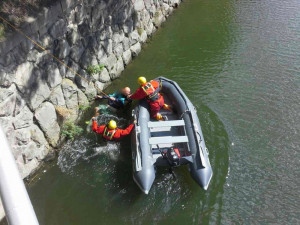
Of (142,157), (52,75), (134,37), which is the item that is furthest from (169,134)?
(134,37)

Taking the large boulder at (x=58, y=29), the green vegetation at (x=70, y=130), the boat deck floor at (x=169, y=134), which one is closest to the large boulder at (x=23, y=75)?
the large boulder at (x=58, y=29)

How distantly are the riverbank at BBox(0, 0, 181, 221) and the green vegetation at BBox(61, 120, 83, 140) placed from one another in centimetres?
11

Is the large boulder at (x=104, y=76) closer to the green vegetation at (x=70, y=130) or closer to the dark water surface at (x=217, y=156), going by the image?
the dark water surface at (x=217, y=156)

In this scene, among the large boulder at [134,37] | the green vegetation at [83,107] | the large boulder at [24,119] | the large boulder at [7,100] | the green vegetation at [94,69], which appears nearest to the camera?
the large boulder at [7,100]

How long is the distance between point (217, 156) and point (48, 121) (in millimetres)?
3794

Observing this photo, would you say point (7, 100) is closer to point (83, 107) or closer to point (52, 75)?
point (52, 75)

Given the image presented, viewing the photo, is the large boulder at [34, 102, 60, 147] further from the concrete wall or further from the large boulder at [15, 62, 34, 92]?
the large boulder at [15, 62, 34, 92]

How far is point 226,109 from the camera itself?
7.36m

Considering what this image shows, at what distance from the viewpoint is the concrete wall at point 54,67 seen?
17.4 ft

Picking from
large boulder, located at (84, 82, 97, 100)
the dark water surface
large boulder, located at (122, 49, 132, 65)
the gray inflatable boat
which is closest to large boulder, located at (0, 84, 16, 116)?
the dark water surface

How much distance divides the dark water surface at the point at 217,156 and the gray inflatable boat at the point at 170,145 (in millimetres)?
417

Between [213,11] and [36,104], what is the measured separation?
9458 mm

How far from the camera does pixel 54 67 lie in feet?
20.8

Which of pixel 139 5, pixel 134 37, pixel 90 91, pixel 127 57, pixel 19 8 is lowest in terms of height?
pixel 90 91
